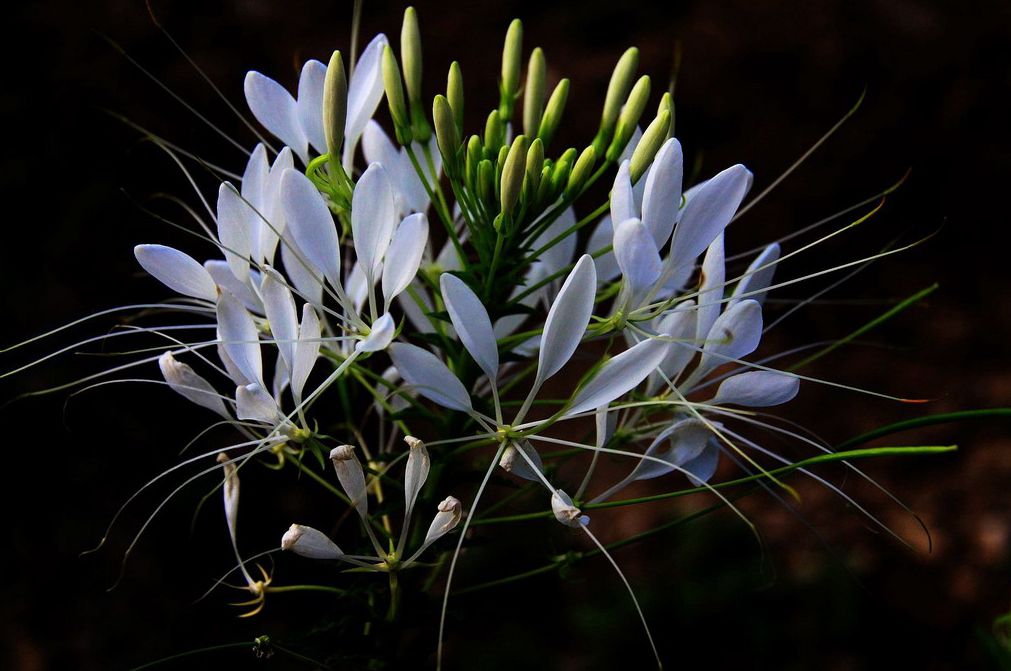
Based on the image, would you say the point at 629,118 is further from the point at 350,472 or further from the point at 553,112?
the point at 350,472

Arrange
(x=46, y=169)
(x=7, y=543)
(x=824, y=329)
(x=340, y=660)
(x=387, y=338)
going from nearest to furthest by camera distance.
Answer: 1. (x=387, y=338)
2. (x=340, y=660)
3. (x=7, y=543)
4. (x=46, y=169)
5. (x=824, y=329)

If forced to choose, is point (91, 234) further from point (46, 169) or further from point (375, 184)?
point (375, 184)

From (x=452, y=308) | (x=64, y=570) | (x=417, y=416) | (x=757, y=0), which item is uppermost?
Result: (x=452, y=308)

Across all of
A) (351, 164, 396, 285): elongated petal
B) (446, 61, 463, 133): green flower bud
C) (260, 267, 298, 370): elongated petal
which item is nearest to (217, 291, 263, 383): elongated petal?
(260, 267, 298, 370): elongated petal

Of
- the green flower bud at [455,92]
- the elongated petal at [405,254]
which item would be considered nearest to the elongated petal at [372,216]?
the elongated petal at [405,254]

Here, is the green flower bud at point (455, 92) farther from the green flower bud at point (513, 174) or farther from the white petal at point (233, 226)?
the white petal at point (233, 226)

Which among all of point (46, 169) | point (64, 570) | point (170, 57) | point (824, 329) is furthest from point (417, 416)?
point (824, 329)

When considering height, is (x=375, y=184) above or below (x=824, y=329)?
above
